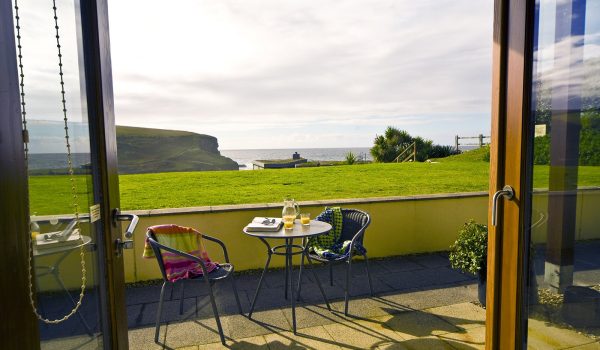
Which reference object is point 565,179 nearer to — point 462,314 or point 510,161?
point 510,161

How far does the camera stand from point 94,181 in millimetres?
1513

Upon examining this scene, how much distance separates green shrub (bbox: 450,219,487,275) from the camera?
2.98 metres

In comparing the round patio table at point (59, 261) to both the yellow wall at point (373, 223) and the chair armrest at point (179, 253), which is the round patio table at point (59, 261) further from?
the yellow wall at point (373, 223)

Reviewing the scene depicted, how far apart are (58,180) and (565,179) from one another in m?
2.12

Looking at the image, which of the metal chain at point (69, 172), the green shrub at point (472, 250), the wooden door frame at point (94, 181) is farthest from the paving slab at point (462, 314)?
the metal chain at point (69, 172)

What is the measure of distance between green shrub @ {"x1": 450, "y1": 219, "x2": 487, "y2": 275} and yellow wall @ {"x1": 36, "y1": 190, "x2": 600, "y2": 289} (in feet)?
4.11

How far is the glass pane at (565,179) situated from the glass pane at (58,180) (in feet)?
6.59

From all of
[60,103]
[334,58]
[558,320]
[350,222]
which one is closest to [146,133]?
[334,58]

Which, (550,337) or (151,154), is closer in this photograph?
(550,337)

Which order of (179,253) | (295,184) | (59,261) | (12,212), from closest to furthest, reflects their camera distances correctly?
(12,212)
(59,261)
(179,253)
(295,184)

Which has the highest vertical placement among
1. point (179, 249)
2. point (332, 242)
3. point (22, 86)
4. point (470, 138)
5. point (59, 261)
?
point (470, 138)

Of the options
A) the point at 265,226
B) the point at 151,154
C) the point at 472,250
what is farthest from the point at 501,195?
the point at 151,154

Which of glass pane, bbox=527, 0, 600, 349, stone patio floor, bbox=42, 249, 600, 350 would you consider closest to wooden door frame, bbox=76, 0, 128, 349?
stone patio floor, bbox=42, 249, 600, 350

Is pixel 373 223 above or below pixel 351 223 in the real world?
below
